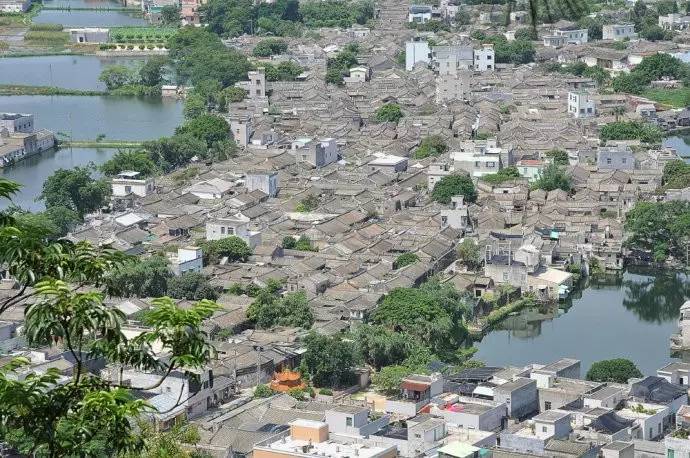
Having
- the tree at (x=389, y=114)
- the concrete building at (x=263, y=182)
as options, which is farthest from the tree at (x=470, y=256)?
the tree at (x=389, y=114)

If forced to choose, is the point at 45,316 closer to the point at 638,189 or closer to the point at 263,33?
the point at 638,189

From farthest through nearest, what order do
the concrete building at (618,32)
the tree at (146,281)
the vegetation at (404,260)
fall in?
the concrete building at (618,32), the vegetation at (404,260), the tree at (146,281)

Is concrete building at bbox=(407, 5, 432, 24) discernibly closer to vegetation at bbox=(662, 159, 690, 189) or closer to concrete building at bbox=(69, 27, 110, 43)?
concrete building at bbox=(69, 27, 110, 43)

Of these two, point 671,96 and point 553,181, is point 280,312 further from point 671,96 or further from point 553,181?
point 671,96

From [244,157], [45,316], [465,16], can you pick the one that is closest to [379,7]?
[465,16]

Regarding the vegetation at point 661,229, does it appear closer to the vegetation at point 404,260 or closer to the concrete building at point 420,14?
the vegetation at point 404,260

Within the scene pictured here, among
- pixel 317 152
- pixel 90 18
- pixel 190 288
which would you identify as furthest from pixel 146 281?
pixel 90 18

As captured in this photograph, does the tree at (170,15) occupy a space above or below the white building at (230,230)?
above
